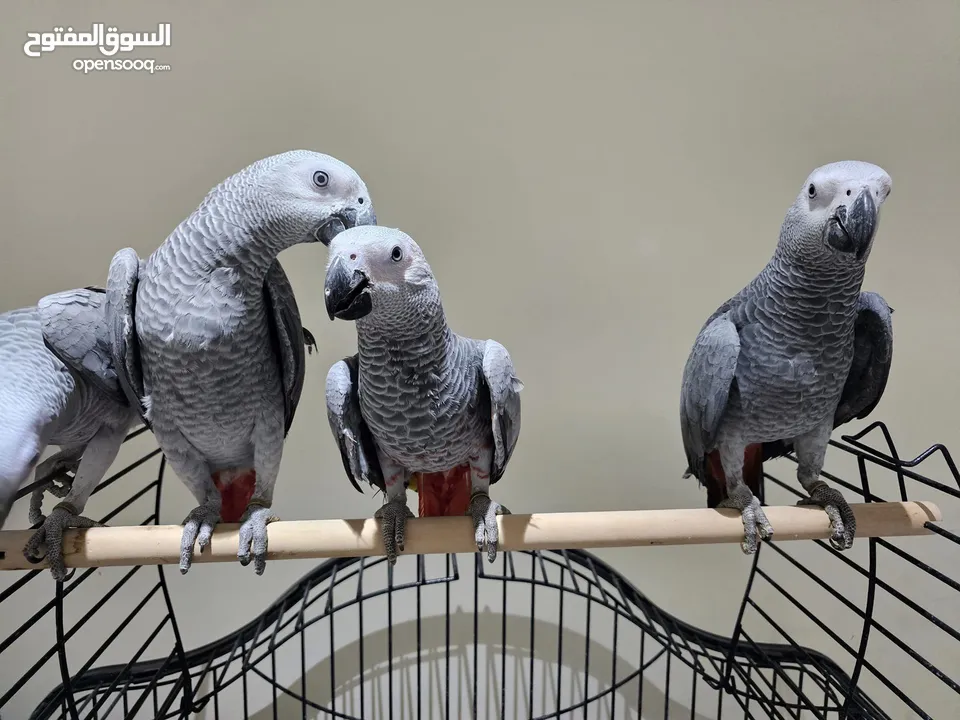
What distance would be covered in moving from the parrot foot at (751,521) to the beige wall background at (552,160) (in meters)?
0.54

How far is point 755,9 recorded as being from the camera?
1359 millimetres

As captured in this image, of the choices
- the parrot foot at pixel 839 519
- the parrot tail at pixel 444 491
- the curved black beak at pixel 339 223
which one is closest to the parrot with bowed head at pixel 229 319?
the curved black beak at pixel 339 223

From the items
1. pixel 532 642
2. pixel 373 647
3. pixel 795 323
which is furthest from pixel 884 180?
pixel 373 647

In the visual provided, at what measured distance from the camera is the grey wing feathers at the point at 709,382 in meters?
0.91

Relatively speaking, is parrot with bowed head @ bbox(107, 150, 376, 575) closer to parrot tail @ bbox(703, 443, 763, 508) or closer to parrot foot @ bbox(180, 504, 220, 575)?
parrot foot @ bbox(180, 504, 220, 575)

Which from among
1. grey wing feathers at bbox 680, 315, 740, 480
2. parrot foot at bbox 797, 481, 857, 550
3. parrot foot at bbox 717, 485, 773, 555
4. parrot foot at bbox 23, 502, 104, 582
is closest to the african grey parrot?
parrot foot at bbox 23, 502, 104, 582

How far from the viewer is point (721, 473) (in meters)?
1.08

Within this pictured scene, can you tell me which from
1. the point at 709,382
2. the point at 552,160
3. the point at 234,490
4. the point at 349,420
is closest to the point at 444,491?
the point at 349,420

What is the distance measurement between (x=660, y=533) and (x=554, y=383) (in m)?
0.65

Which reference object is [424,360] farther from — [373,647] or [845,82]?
[845,82]

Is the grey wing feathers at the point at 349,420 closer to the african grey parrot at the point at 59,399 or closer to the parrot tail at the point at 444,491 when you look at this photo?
the parrot tail at the point at 444,491

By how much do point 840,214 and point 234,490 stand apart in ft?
3.94

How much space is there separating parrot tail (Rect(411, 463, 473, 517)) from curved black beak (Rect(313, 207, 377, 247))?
50 cm

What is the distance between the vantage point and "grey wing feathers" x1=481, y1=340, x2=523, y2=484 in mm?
853
